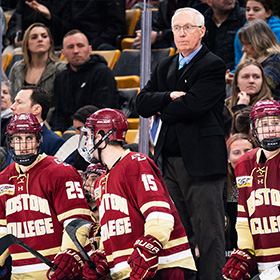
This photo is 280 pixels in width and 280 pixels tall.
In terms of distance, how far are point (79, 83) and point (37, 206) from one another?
4.92ft

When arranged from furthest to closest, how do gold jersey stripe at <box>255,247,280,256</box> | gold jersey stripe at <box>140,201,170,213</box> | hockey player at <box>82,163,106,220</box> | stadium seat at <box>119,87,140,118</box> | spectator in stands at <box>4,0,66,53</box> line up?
1. spectator in stands at <box>4,0,66,53</box>
2. stadium seat at <box>119,87,140,118</box>
3. hockey player at <box>82,163,106,220</box>
4. gold jersey stripe at <box>255,247,280,256</box>
5. gold jersey stripe at <box>140,201,170,213</box>

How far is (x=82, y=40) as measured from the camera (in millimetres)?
5105

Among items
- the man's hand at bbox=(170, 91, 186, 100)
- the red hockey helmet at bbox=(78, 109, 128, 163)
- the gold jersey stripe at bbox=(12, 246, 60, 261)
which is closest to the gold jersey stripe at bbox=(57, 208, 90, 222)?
the gold jersey stripe at bbox=(12, 246, 60, 261)

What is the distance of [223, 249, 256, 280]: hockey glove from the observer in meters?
3.39

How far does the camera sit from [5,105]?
17.5 ft

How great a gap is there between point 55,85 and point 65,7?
0.59m

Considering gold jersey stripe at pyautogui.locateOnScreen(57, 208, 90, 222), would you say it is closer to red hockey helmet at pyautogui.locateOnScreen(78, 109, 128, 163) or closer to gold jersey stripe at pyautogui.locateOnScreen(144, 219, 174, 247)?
red hockey helmet at pyautogui.locateOnScreen(78, 109, 128, 163)

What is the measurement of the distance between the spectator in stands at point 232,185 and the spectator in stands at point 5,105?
5.57 feet

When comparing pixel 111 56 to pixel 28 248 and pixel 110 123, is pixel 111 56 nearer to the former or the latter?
pixel 110 123

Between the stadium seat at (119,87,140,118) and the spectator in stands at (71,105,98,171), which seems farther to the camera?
the stadium seat at (119,87,140,118)

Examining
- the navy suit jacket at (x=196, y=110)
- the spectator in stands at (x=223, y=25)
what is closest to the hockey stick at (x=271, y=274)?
the navy suit jacket at (x=196, y=110)

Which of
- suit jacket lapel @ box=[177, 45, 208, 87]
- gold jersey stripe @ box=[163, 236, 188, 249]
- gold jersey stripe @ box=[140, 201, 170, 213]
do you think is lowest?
gold jersey stripe @ box=[163, 236, 188, 249]

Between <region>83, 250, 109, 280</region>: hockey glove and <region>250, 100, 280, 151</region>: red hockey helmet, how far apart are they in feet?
3.33

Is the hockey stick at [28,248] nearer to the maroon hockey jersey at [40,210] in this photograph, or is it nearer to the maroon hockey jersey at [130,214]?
the maroon hockey jersey at [40,210]
